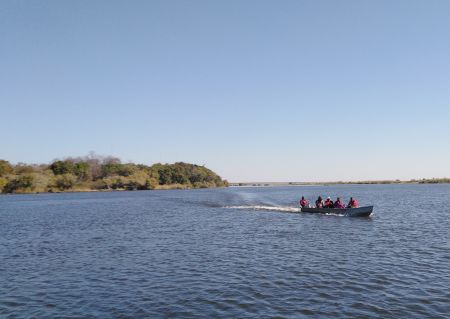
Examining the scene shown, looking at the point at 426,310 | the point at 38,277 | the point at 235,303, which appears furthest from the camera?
the point at 38,277

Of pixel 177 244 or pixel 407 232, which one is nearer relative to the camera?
pixel 177 244

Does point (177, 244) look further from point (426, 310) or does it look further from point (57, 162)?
point (57, 162)

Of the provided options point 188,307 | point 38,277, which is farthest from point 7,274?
point 188,307

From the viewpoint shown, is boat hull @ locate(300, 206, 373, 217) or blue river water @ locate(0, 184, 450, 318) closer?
blue river water @ locate(0, 184, 450, 318)

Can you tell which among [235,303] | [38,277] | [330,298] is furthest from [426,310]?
[38,277]

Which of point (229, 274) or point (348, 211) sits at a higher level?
point (348, 211)

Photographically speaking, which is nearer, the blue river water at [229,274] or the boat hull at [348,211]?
the blue river water at [229,274]

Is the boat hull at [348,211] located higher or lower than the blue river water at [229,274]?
higher

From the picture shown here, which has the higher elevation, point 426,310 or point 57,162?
point 57,162

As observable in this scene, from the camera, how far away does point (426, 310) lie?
1622cm

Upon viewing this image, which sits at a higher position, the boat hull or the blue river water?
the boat hull

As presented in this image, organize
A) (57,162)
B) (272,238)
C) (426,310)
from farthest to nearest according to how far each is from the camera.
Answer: (57,162)
(272,238)
(426,310)

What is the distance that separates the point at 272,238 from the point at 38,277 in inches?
785

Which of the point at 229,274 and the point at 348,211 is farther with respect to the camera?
the point at 348,211
